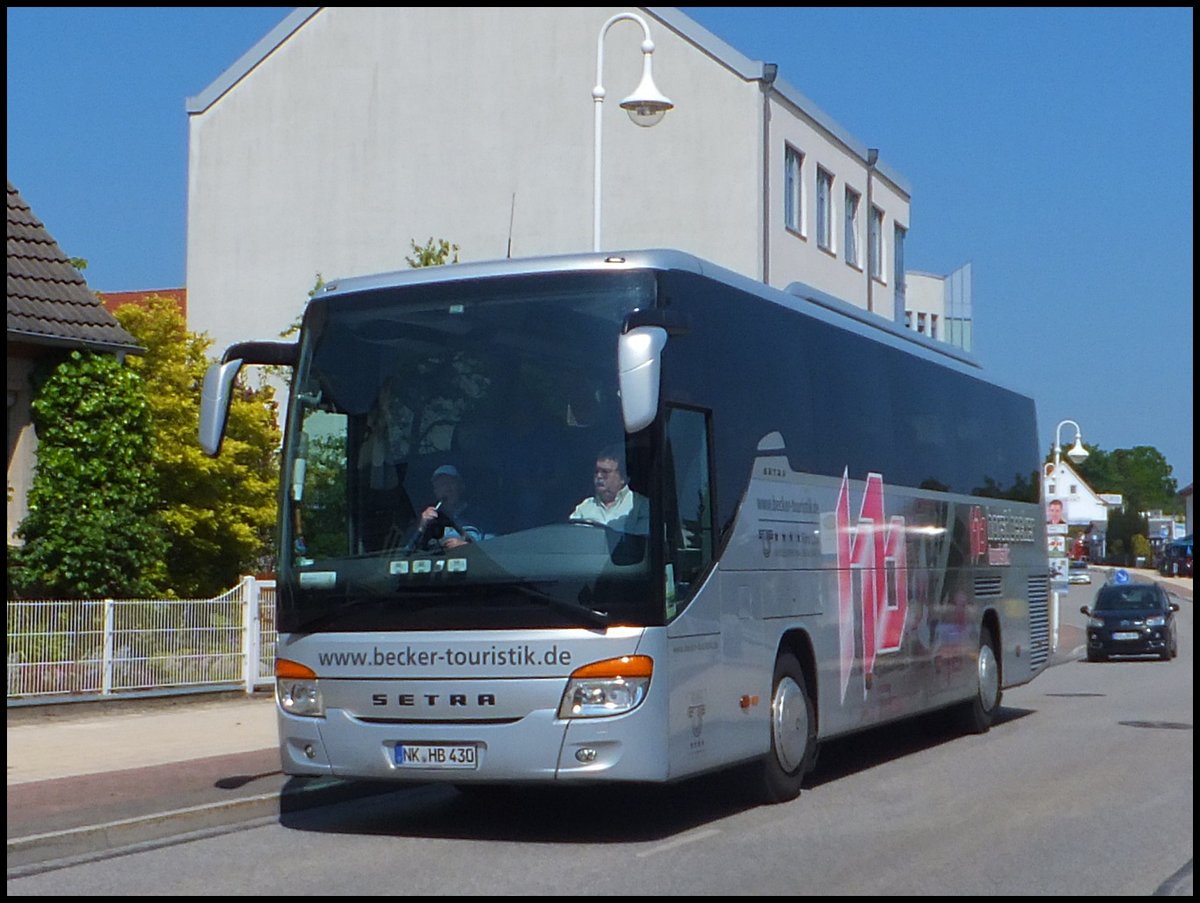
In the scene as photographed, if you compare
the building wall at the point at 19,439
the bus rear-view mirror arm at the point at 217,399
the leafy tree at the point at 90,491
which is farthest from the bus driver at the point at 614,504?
the building wall at the point at 19,439

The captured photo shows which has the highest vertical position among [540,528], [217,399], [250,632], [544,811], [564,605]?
[217,399]

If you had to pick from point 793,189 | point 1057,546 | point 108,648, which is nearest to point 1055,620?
point 1057,546

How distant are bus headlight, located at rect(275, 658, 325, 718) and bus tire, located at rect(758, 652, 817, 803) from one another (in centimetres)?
311

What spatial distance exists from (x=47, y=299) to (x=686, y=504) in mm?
12505

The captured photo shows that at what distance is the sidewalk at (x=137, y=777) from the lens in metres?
10.3

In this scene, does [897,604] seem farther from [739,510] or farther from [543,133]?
[543,133]

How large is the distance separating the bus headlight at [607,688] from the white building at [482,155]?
28.9 metres

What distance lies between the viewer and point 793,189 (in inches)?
1614

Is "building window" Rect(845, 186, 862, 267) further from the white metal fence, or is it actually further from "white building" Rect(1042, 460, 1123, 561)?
the white metal fence

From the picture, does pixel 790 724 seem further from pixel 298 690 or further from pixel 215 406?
pixel 215 406

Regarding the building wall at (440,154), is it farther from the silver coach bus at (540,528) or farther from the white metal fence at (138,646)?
the silver coach bus at (540,528)

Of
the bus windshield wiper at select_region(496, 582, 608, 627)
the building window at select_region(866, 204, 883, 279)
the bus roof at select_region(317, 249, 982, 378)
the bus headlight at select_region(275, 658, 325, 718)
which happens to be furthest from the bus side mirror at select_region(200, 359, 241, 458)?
the building window at select_region(866, 204, 883, 279)

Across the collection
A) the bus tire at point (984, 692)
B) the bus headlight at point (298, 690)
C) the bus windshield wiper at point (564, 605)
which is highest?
the bus windshield wiper at point (564, 605)

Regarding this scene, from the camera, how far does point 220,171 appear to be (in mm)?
43406
